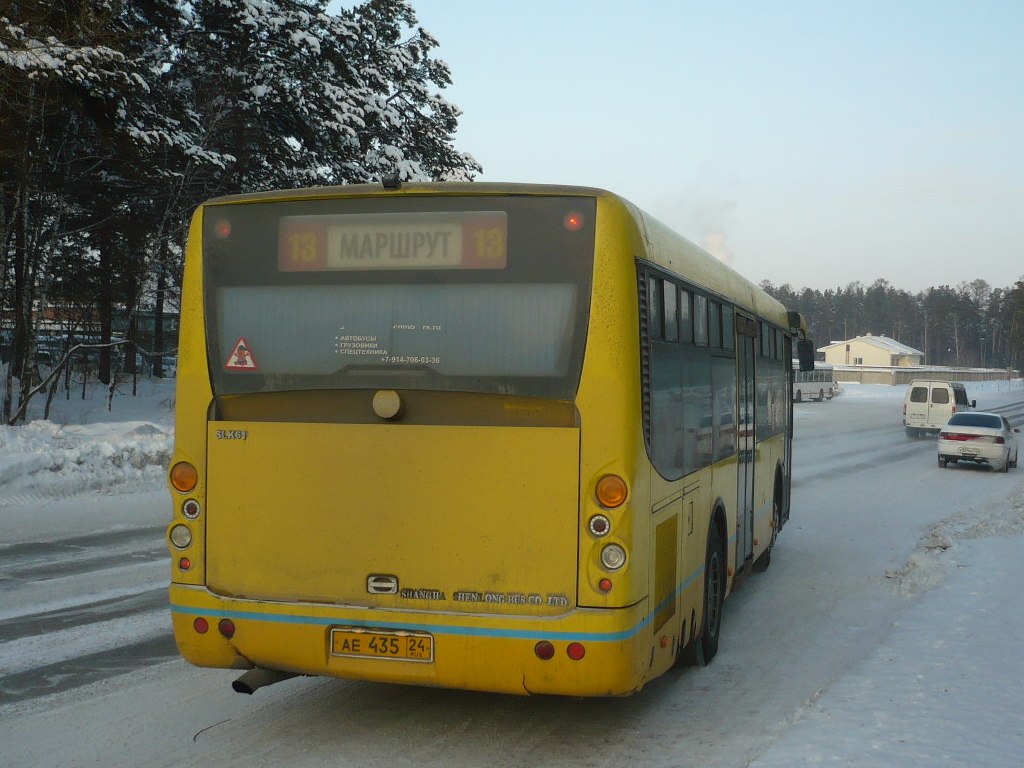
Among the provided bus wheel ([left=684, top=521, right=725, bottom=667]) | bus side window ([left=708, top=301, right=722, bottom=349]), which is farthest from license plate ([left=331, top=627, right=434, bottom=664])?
bus side window ([left=708, top=301, right=722, bottom=349])

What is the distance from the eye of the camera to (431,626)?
18.0 ft

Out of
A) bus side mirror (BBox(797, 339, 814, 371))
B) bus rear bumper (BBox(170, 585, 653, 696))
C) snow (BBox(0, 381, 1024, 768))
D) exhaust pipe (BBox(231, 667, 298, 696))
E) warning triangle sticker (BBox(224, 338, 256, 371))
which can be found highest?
bus side mirror (BBox(797, 339, 814, 371))

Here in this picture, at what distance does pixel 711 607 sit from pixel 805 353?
25.5ft

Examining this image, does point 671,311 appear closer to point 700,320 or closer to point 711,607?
point 700,320

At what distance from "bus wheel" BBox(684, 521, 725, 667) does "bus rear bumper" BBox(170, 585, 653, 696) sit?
6.06 feet

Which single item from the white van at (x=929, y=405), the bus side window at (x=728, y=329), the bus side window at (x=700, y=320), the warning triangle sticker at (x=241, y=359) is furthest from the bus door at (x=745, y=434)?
the white van at (x=929, y=405)

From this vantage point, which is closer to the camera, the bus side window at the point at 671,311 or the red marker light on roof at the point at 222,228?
the red marker light on roof at the point at 222,228

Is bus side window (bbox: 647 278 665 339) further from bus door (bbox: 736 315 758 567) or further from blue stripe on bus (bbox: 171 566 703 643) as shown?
bus door (bbox: 736 315 758 567)

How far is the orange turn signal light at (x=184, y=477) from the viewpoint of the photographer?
19.5 feet

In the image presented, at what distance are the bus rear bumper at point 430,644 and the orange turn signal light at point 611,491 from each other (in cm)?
54

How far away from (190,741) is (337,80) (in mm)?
24276

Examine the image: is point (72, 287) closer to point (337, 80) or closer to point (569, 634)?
point (337, 80)

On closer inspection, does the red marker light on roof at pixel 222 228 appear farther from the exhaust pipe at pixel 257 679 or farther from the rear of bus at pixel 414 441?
the exhaust pipe at pixel 257 679

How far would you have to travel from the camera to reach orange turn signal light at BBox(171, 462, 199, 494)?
594cm
